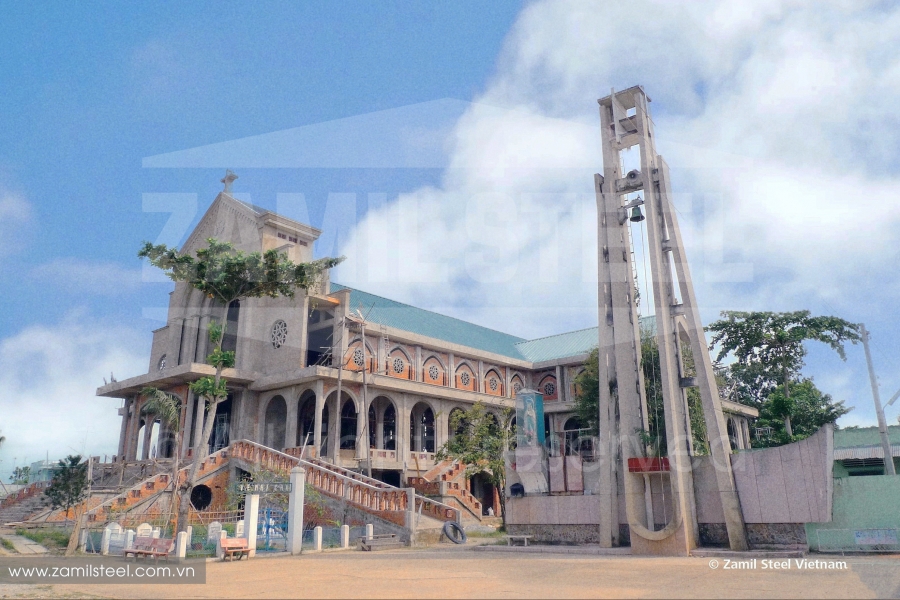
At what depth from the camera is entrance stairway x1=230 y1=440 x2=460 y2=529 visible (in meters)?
20.9

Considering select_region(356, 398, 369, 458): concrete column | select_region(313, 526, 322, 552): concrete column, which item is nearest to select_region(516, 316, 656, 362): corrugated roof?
select_region(356, 398, 369, 458): concrete column

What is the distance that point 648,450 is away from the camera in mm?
17500

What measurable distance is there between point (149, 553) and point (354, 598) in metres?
9.44

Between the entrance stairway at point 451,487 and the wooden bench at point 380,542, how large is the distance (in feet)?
22.9

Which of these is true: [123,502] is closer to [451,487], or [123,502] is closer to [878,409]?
[451,487]

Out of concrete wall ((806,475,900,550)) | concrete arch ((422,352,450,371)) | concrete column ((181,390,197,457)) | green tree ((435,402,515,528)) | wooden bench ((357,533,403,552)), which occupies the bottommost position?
wooden bench ((357,533,403,552))

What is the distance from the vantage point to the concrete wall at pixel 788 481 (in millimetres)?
15031

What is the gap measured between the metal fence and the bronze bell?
887cm

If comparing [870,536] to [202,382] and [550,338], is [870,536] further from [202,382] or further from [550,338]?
[550,338]

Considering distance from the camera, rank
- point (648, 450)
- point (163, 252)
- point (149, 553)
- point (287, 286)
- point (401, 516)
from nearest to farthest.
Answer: point (149, 553), point (648, 450), point (401, 516), point (163, 252), point (287, 286)

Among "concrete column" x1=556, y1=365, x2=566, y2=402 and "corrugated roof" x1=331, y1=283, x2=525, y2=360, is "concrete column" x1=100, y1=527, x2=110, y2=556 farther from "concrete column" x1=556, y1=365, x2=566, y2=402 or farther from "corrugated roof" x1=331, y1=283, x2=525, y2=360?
"concrete column" x1=556, y1=365, x2=566, y2=402

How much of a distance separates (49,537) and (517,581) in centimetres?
1590

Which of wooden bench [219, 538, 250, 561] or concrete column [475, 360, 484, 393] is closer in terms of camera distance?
wooden bench [219, 538, 250, 561]

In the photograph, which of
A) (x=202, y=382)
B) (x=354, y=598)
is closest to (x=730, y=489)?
(x=354, y=598)
